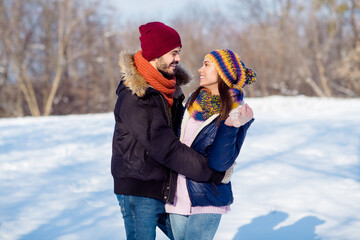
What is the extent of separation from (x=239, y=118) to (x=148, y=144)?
498 mm

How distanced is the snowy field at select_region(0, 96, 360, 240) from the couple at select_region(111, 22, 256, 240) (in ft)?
5.73

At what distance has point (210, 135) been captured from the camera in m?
2.18

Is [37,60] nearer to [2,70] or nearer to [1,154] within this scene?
[2,70]

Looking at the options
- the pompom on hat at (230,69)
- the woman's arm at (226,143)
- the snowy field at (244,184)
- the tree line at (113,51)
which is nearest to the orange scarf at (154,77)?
the pompom on hat at (230,69)

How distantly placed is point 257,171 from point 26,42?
28.4m

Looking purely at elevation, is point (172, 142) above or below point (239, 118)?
below

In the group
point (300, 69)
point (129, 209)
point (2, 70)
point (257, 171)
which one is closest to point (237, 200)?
point (257, 171)

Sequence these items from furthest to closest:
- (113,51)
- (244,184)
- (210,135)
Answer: (113,51) < (244,184) < (210,135)

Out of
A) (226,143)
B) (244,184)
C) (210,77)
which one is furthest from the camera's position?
(244,184)

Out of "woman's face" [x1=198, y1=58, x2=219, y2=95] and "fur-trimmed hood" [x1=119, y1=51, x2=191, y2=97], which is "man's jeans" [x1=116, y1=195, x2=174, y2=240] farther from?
"woman's face" [x1=198, y1=58, x2=219, y2=95]

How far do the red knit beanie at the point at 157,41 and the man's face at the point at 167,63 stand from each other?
0.03 metres

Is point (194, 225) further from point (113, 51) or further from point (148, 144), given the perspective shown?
point (113, 51)

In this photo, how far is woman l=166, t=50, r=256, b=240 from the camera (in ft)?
7.08

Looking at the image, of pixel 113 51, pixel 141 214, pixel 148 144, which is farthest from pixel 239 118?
pixel 113 51
